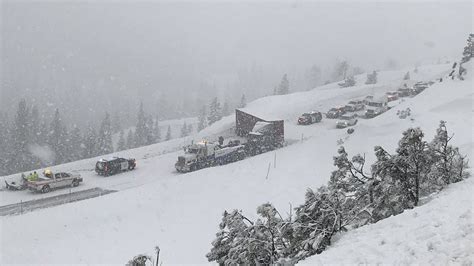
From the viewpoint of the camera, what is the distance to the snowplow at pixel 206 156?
37.6m

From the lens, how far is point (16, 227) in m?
24.5

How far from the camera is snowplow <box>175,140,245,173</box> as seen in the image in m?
37.6

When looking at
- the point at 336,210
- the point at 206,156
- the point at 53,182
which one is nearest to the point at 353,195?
the point at 336,210

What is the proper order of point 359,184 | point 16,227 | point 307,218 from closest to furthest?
point 307,218 < point 359,184 < point 16,227

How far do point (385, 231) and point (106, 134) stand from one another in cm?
9230

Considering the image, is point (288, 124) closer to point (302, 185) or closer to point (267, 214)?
point (302, 185)

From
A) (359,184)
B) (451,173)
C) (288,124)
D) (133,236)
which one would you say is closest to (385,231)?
(359,184)

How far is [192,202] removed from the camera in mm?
29609

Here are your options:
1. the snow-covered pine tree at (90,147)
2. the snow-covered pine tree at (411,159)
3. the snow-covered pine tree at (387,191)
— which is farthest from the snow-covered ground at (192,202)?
the snow-covered pine tree at (90,147)

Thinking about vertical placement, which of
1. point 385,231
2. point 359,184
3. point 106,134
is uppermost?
point 385,231

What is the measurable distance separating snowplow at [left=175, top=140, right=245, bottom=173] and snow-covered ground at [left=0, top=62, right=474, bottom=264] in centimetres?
167

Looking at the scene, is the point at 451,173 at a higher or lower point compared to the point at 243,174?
higher

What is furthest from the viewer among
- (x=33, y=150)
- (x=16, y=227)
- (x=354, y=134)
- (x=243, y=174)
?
(x=33, y=150)

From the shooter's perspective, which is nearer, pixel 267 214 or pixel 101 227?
pixel 267 214
